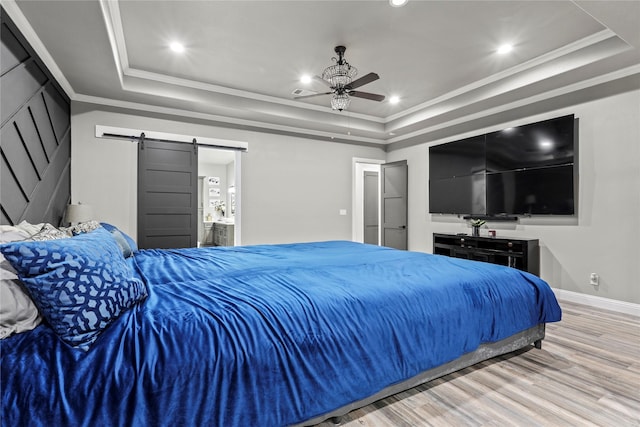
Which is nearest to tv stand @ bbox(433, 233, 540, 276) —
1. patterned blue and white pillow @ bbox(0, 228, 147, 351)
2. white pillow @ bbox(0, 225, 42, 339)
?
patterned blue and white pillow @ bbox(0, 228, 147, 351)

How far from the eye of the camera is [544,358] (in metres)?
2.35

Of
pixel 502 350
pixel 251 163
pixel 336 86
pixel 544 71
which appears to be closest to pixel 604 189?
pixel 544 71

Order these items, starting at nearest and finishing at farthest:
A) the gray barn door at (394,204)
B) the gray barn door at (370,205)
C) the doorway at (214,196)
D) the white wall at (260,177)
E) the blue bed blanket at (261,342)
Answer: the blue bed blanket at (261,342) → the white wall at (260,177) → the gray barn door at (394,204) → the gray barn door at (370,205) → the doorway at (214,196)

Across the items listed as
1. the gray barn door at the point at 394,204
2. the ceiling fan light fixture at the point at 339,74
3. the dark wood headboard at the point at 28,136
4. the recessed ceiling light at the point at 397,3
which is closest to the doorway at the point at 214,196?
the gray barn door at the point at 394,204

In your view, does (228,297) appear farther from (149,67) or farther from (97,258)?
(149,67)

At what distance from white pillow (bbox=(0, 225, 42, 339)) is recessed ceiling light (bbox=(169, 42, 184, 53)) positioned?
2.87 meters

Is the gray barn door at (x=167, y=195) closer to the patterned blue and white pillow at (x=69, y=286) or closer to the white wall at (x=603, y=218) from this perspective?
the patterned blue and white pillow at (x=69, y=286)

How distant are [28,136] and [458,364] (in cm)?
384

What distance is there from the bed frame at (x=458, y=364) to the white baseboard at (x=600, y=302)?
1.84 meters

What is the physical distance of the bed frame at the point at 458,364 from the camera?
1596mm

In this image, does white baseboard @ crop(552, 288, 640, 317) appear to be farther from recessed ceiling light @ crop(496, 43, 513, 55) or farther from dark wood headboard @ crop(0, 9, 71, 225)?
dark wood headboard @ crop(0, 9, 71, 225)

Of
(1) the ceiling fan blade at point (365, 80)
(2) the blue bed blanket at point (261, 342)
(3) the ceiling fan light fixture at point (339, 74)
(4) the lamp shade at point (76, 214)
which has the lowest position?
(2) the blue bed blanket at point (261, 342)

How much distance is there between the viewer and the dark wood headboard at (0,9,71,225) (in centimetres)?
235

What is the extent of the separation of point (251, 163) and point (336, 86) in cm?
244
